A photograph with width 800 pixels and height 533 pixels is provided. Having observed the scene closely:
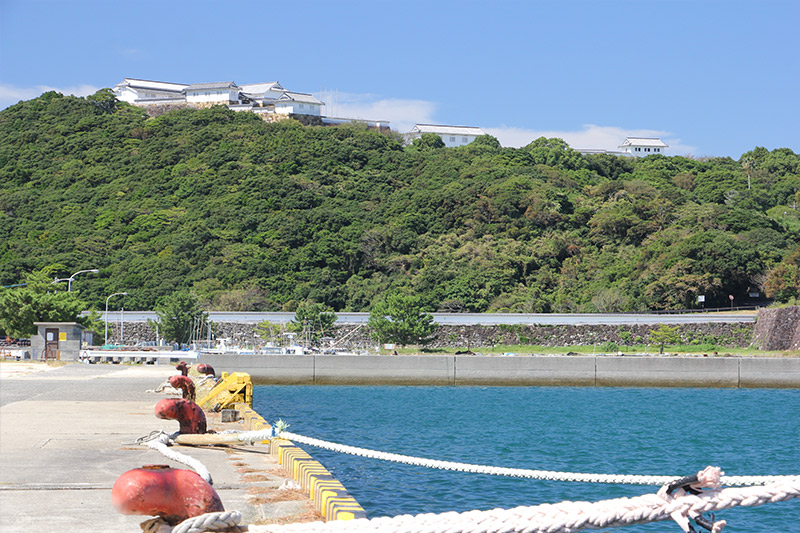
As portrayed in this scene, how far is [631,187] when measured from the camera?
9275cm

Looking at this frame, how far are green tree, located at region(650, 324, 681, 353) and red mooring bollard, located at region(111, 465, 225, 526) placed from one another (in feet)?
193

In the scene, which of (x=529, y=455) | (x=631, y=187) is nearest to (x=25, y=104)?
(x=631, y=187)

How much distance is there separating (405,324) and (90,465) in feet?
156

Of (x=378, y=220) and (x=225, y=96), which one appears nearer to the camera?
(x=378, y=220)

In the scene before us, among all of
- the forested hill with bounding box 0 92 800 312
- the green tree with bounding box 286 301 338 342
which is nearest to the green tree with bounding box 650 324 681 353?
the forested hill with bounding box 0 92 800 312

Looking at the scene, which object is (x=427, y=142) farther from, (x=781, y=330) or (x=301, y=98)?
(x=781, y=330)

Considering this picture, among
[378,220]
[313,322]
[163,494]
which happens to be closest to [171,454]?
[163,494]

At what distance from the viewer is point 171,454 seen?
8.35 metres

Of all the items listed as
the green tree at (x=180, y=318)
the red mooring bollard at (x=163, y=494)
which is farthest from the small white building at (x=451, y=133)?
the red mooring bollard at (x=163, y=494)

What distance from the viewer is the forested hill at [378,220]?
240 ft

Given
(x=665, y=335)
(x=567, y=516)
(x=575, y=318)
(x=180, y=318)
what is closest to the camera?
(x=567, y=516)

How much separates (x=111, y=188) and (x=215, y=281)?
1200 inches

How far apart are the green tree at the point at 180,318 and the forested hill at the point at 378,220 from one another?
33.1ft

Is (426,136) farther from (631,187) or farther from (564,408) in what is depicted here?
(564,408)
